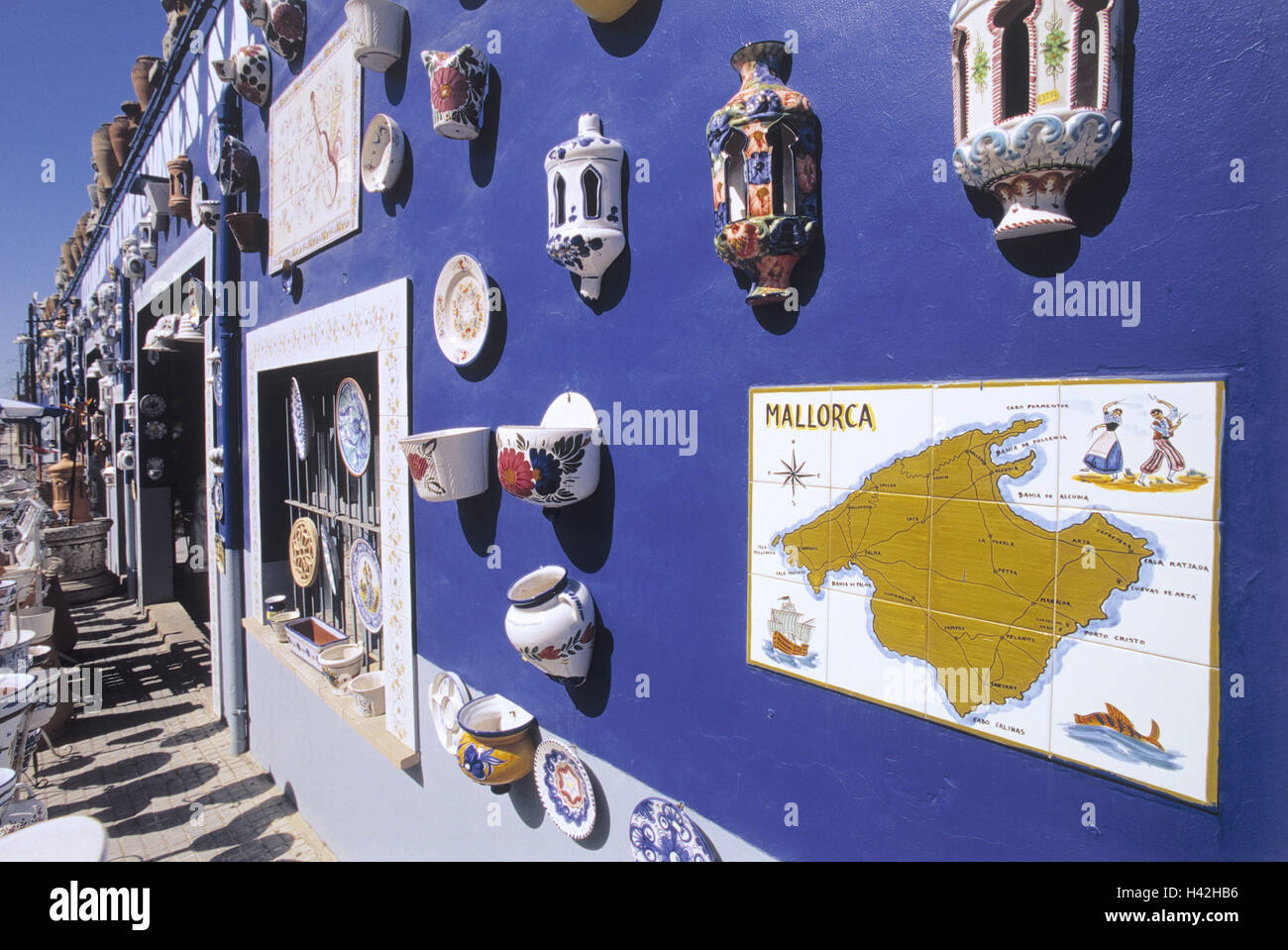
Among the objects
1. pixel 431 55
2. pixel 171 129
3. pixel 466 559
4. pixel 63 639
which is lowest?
pixel 63 639

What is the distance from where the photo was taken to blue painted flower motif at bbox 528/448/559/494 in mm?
1590

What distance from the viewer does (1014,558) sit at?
104cm

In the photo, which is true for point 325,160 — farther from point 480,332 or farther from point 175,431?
point 175,431

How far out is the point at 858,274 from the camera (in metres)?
1.21

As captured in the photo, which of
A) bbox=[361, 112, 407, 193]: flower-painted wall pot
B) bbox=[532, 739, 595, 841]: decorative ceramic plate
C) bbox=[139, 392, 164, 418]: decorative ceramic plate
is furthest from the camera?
bbox=[139, 392, 164, 418]: decorative ceramic plate

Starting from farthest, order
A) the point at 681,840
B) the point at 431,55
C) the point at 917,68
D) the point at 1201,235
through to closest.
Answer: the point at 431,55
the point at 681,840
the point at 917,68
the point at 1201,235

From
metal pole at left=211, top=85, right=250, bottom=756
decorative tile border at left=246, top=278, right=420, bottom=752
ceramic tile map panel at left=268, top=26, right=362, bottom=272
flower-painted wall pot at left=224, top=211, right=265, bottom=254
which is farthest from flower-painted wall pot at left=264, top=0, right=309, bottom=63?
decorative tile border at left=246, top=278, right=420, bottom=752

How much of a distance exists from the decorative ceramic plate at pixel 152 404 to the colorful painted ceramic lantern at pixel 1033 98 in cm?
888

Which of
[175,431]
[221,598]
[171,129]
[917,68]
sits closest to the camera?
[917,68]

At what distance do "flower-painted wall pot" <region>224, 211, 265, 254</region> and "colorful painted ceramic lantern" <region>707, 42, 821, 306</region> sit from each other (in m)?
3.46

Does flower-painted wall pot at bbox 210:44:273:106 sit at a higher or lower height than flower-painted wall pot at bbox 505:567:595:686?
higher

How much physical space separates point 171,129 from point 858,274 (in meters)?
7.11

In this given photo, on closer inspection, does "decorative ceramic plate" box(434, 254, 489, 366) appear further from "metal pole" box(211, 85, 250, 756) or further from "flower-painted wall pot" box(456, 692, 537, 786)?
"metal pole" box(211, 85, 250, 756)
